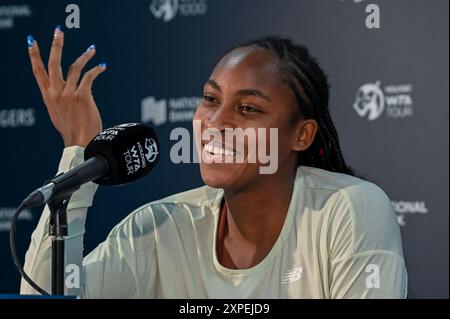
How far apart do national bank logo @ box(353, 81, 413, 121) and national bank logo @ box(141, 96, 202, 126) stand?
1.30 ft

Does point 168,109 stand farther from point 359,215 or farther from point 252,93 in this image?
point 359,215

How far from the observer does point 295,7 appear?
2084 millimetres

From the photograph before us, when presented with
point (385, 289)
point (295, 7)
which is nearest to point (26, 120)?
point (295, 7)

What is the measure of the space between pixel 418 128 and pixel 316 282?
59 centimetres

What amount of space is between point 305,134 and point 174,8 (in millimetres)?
519

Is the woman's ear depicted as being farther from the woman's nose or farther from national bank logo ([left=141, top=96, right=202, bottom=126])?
national bank logo ([left=141, top=96, right=202, bottom=126])

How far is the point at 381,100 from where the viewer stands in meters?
2.18

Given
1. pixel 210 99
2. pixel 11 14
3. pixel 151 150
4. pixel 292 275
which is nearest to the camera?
pixel 151 150

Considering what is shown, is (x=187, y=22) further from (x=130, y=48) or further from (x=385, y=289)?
(x=385, y=289)

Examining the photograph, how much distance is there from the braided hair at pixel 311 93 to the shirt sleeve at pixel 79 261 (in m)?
0.47

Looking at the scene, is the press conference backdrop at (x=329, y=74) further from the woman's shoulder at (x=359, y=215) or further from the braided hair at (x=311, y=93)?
the woman's shoulder at (x=359, y=215)

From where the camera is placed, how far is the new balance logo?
1793mm

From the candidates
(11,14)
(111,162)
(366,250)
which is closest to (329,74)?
(366,250)

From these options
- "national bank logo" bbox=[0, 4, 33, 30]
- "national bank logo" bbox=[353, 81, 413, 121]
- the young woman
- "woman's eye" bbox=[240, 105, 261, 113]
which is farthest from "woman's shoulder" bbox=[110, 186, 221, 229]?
"national bank logo" bbox=[0, 4, 33, 30]
